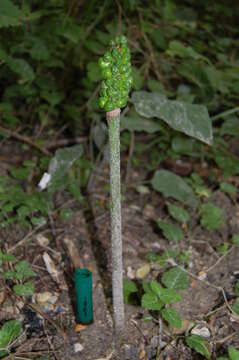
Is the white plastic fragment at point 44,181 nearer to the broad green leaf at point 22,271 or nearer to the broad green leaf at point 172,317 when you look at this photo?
the broad green leaf at point 22,271

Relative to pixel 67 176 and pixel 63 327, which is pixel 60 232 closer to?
pixel 67 176

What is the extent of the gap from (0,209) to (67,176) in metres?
0.38

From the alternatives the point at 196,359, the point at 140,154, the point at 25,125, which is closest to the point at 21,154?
the point at 25,125

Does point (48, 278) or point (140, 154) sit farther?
point (140, 154)

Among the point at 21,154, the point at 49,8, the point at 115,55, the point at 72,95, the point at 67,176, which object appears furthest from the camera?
the point at 72,95

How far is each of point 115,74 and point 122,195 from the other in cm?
112

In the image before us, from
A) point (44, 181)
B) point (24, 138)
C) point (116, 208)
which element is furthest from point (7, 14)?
point (116, 208)

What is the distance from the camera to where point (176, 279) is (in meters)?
1.42

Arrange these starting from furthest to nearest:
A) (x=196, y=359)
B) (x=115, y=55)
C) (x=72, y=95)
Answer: (x=72, y=95)
(x=196, y=359)
(x=115, y=55)

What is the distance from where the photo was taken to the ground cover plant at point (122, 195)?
1.31m

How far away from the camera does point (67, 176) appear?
1.96 meters

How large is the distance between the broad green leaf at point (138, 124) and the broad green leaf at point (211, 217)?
1.41 feet

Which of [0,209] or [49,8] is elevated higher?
[49,8]

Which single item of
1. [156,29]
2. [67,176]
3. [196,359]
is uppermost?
[156,29]
